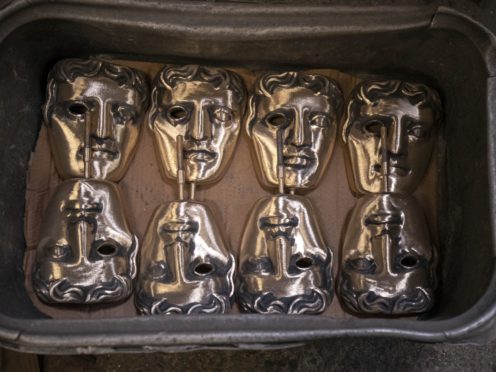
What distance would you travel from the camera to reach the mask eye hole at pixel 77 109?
96cm

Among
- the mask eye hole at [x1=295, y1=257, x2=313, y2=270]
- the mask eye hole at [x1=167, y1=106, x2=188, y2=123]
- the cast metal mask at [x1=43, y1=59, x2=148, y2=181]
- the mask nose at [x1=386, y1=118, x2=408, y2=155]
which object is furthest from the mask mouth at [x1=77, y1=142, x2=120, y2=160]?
the mask nose at [x1=386, y1=118, x2=408, y2=155]

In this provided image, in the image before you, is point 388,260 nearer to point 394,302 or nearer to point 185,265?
point 394,302

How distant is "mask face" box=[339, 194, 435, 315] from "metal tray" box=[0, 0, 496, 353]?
46 millimetres

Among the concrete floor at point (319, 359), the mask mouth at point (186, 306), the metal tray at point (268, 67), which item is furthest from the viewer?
the concrete floor at point (319, 359)

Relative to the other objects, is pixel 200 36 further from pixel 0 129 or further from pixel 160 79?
pixel 0 129

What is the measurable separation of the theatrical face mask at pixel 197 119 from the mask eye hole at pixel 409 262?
0.32 metres

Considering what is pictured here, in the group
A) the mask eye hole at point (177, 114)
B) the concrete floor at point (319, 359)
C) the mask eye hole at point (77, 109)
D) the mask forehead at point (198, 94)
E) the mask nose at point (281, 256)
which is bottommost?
the concrete floor at point (319, 359)

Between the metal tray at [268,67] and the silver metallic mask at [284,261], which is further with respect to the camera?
the silver metallic mask at [284,261]

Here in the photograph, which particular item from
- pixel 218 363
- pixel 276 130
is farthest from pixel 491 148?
pixel 218 363

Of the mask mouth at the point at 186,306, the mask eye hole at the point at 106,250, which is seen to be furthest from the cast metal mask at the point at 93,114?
the mask mouth at the point at 186,306

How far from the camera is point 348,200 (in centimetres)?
101

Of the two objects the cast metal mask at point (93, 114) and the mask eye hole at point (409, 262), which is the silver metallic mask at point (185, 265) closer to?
the cast metal mask at point (93, 114)

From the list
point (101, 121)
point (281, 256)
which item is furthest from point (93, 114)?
point (281, 256)

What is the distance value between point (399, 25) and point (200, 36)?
Result: 0.96 ft
